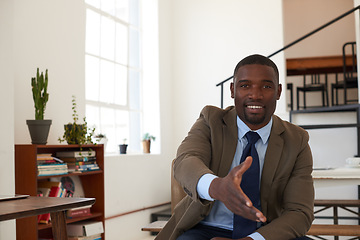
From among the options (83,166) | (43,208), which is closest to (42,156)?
(83,166)

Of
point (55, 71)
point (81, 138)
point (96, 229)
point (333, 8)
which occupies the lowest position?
→ point (96, 229)

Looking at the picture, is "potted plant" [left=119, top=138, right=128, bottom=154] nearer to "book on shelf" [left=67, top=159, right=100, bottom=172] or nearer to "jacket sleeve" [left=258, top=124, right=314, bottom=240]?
"book on shelf" [left=67, top=159, right=100, bottom=172]

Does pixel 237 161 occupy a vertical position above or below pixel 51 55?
below

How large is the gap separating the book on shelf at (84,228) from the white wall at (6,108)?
3.17ft

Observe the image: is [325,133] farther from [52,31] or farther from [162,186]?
[52,31]

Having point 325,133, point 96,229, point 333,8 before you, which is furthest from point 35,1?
point 333,8

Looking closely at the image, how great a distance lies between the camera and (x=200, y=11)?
668 centimetres

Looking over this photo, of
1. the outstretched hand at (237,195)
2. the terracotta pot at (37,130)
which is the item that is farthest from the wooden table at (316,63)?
the outstretched hand at (237,195)

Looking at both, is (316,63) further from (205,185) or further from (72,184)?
(205,185)

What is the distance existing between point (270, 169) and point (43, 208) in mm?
901

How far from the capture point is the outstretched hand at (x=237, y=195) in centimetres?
125

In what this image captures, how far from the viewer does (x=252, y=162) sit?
5.50 feet

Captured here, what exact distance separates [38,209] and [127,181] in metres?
3.46

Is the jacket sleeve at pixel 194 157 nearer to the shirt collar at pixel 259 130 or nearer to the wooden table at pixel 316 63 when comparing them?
the shirt collar at pixel 259 130
